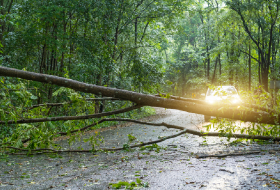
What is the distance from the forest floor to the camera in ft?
11.9

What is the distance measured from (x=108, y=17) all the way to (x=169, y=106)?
10482 millimetres

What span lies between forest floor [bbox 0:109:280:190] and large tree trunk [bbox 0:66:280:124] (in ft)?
2.95

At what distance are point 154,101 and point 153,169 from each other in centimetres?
151

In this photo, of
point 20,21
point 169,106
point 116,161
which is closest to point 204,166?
point 169,106

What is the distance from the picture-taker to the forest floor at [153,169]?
3629mm

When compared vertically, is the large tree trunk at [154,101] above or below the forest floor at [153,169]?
above

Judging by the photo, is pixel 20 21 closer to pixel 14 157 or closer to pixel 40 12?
pixel 40 12

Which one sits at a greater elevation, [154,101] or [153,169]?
[154,101]

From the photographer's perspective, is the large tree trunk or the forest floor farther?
the large tree trunk

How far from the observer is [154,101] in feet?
17.0

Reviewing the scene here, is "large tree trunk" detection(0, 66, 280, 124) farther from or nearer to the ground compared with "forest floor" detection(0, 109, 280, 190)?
farther from the ground

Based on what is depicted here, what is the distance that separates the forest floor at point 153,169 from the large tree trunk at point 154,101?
2.95 ft

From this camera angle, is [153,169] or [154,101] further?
[154,101]

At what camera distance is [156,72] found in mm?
14797
